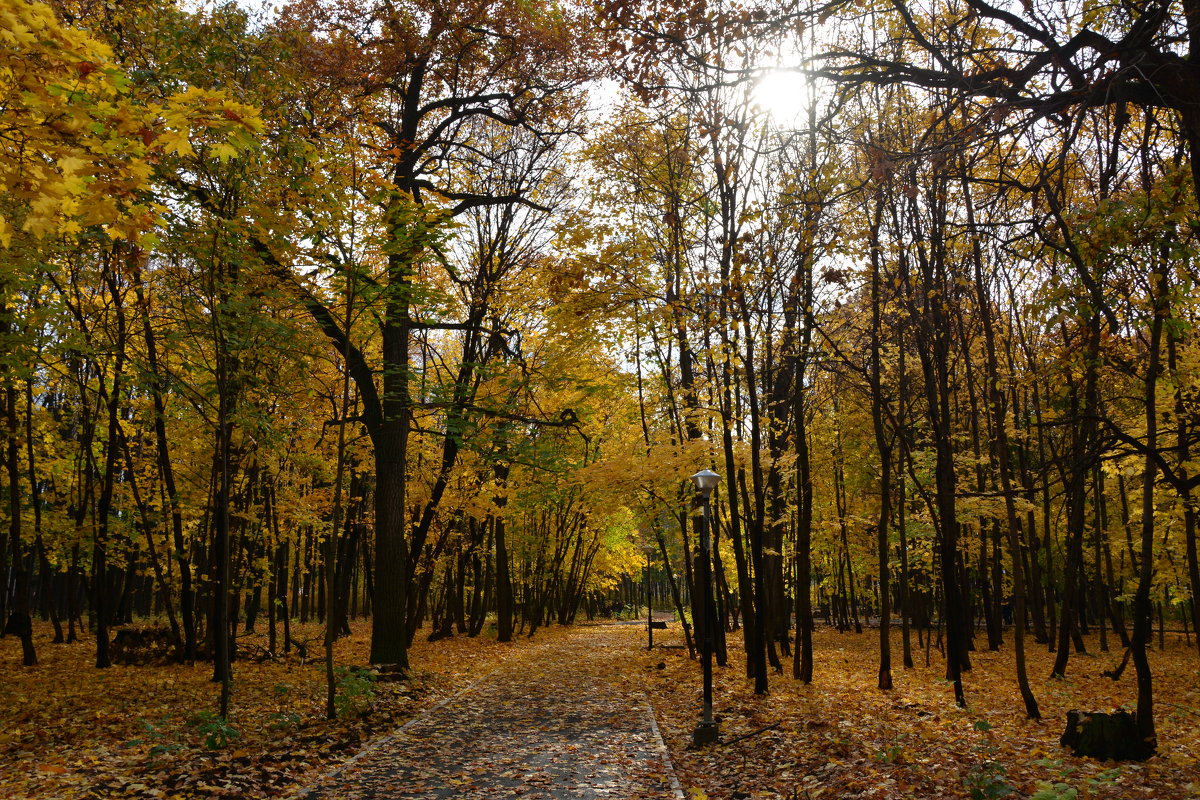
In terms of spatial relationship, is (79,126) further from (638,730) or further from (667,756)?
(638,730)

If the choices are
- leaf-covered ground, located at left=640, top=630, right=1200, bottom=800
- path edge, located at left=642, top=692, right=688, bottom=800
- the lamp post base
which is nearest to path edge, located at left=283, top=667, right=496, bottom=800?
path edge, located at left=642, top=692, right=688, bottom=800

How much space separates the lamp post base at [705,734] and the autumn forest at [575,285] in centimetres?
114

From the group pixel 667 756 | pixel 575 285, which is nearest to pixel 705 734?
pixel 667 756

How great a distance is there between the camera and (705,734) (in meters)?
8.88

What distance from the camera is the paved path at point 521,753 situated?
21.2 feet

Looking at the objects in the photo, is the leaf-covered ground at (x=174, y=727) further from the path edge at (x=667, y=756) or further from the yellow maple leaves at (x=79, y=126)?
the yellow maple leaves at (x=79, y=126)

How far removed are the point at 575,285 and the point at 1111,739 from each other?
8.41 metres

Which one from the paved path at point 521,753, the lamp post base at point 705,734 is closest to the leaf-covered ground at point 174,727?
the paved path at point 521,753

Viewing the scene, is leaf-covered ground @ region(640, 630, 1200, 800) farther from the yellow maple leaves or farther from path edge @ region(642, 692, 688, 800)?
the yellow maple leaves

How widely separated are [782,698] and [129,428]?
19.0 meters

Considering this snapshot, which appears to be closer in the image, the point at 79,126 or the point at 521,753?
the point at 79,126

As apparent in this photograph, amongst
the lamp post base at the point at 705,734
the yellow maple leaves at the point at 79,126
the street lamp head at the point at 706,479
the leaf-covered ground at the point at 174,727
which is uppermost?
the yellow maple leaves at the point at 79,126

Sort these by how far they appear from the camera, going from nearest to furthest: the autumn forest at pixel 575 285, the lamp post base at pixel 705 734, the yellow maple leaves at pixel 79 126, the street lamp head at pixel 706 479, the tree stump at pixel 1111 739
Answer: the yellow maple leaves at pixel 79 126 < the autumn forest at pixel 575 285 < the tree stump at pixel 1111 739 < the lamp post base at pixel 705 734 < the street lamp head at pixel 706 479

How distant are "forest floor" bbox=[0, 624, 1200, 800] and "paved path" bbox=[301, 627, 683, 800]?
0.11m
